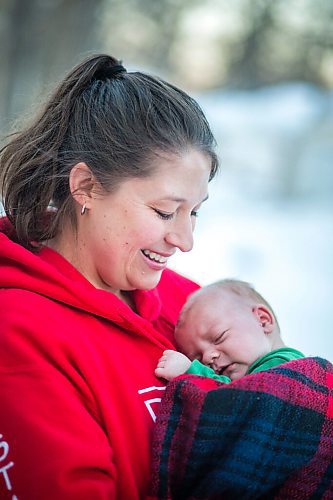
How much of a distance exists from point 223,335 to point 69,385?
2.09 ft

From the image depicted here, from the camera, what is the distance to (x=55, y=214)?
1.95m

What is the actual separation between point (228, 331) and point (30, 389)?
2.42 feet

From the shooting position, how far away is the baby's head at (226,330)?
6.70 feet

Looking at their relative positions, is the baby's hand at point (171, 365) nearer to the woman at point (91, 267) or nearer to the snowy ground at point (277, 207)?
the woman at point (91, 267)

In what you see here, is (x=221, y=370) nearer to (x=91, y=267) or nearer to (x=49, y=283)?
(x=91, y=267)

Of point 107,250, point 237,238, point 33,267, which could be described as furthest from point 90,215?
point 237,238

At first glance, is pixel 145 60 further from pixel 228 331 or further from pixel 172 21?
pixel 228 331

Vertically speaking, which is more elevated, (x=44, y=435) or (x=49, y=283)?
(x=49, y=283)

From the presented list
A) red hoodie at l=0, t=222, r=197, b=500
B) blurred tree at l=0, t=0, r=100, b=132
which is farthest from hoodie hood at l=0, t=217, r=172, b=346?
blurred tree at l=0, t=0, r=100, b=132

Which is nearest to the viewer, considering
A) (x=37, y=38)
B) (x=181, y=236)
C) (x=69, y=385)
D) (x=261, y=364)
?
(x=69, y=385)

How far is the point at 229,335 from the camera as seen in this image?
2057mm

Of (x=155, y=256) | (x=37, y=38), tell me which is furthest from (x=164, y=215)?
(x=37, y=38)

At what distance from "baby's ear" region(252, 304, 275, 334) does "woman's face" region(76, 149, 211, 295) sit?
41 centimetres

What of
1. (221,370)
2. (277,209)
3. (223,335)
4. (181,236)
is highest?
(181,236)
